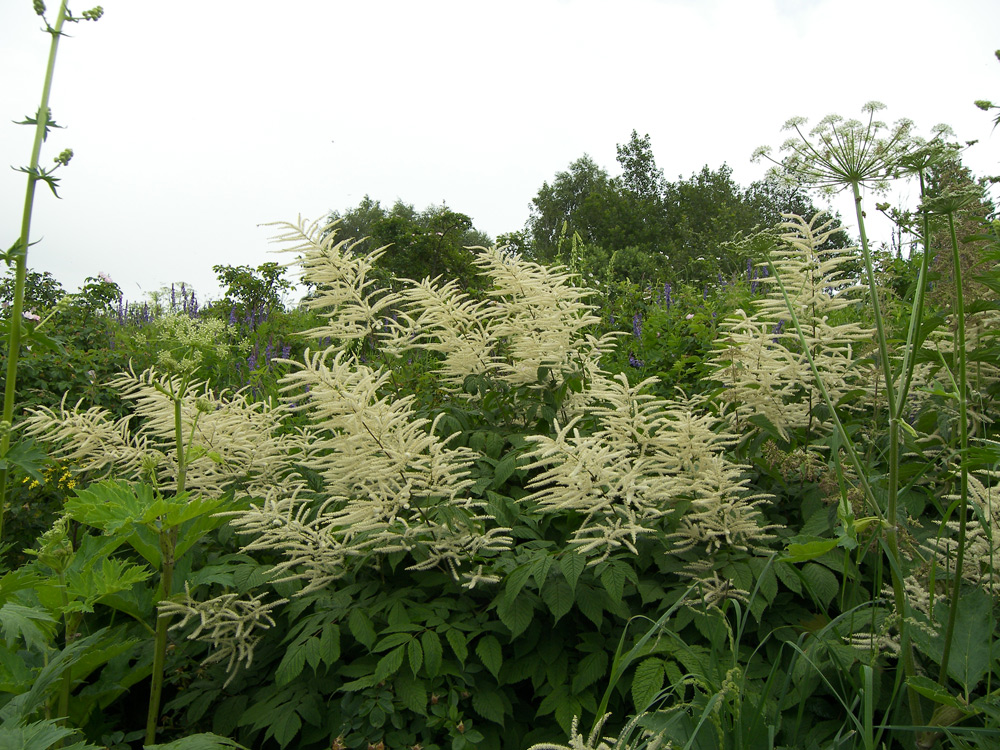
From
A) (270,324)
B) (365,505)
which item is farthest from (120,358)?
(365,505)

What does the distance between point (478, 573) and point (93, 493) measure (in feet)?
4.19

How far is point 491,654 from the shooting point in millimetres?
2189

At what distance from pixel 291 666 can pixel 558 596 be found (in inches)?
34.0

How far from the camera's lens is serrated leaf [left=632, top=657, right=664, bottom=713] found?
1919 mm

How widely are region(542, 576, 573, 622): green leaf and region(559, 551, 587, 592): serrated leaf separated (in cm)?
3

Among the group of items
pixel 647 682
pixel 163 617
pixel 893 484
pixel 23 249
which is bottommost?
pixel 647 682

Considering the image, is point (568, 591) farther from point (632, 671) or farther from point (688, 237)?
point (688, 237)

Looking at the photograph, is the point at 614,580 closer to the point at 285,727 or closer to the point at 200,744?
the point at 285,727

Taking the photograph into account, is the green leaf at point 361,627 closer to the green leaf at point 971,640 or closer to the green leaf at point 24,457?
the green leaf at point 24,457

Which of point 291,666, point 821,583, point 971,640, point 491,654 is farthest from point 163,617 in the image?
point 971,640

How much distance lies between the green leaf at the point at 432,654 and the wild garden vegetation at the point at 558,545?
0.02 m

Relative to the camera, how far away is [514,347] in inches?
118

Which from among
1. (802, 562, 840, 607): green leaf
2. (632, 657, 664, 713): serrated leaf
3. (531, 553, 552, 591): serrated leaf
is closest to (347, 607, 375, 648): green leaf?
(531, 553, 552, 591): serrated leaf

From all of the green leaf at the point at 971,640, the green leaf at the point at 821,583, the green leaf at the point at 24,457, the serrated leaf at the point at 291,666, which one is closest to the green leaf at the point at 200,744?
the serrated leaf at the point at 291,666
